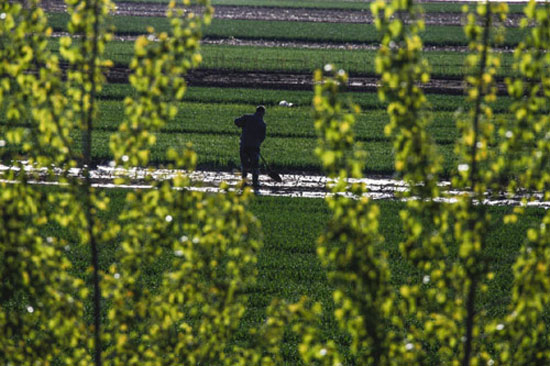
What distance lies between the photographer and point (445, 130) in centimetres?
2723

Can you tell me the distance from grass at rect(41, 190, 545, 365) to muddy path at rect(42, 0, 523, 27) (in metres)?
38.6

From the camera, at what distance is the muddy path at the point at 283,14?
56.6 m

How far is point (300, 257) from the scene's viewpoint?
15.3 metres

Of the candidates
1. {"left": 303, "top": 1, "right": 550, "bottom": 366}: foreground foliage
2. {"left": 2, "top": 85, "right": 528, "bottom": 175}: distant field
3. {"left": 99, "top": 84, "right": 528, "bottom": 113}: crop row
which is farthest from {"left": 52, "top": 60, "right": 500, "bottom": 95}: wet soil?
{"left": 303, "top": 1, "right": 550, "bottom": 366}: foreground foliage

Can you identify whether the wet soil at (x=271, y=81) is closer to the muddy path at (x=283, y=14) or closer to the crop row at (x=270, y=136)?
the crop row at (x=270, y=136)

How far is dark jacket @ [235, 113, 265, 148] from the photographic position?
760 inches

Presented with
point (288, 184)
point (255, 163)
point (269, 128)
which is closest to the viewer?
point (255, 163)

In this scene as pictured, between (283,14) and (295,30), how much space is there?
960 centimetres

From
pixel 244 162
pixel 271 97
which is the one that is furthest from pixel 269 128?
pixel 244 162

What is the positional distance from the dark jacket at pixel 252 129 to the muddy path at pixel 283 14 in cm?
3733

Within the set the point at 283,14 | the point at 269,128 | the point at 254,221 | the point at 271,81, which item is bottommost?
the point at 269,128

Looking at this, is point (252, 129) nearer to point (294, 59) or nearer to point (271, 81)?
point (271, 81)

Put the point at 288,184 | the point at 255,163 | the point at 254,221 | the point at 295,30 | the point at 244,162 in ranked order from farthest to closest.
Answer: the point at 295,30 < the point at 288,184 < the point at 255,163 < the point at 244,162 < the point at 254,221

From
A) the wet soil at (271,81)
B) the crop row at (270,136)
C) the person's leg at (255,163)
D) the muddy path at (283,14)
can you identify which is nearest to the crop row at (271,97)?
the crop row at (270,136)
